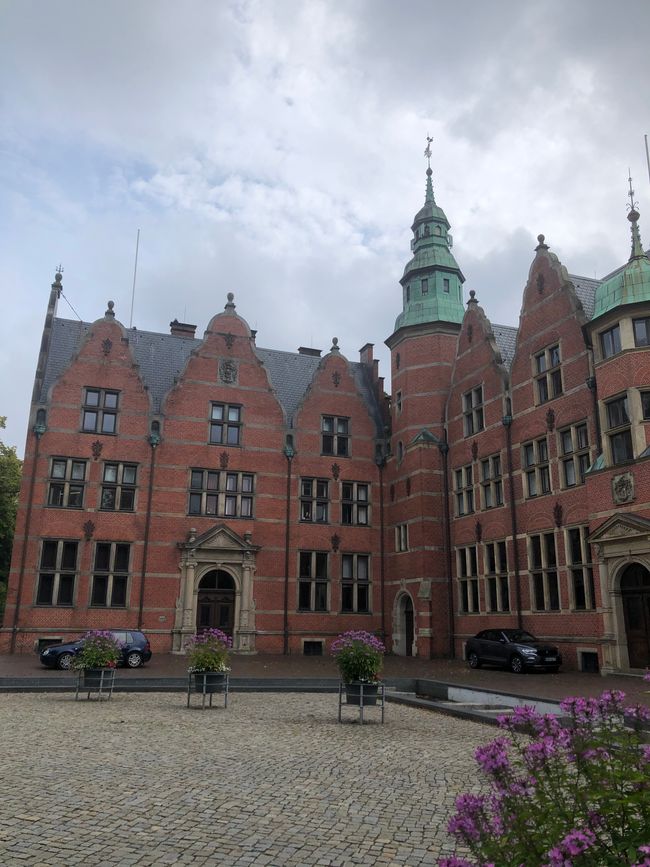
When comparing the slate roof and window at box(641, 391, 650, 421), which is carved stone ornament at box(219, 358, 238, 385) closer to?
the slate roof

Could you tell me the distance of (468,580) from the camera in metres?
29.6

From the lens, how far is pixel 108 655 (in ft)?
52.6

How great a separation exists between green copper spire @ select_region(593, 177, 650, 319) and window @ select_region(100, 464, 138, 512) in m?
20.2

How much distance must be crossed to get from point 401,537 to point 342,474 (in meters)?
4.30

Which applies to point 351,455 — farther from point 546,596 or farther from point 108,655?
point 108,655

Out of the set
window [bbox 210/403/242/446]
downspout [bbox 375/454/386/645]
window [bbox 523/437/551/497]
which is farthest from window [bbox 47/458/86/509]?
window [bbox 523/437/551/497]

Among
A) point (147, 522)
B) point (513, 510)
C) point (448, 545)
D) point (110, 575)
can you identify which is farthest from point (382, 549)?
→ point (110, 575)

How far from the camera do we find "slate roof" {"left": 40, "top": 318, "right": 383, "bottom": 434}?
33219 millimetres

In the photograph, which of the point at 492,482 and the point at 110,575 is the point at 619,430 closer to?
the point at 492,482

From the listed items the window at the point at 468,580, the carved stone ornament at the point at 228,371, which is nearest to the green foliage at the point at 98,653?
the window at the point at 468,580

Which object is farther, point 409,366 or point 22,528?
point 409,366

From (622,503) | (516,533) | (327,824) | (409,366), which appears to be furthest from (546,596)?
(327,824)

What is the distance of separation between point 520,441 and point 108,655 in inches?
683

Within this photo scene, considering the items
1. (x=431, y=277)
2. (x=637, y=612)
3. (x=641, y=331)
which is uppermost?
(x=431, y=277)
